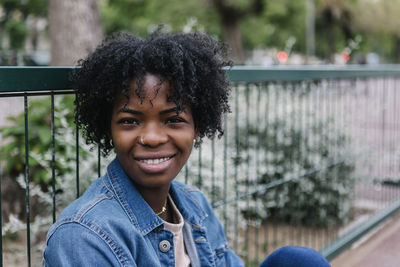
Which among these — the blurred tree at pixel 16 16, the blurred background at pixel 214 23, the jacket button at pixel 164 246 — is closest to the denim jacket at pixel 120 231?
the jacket button at pixel 164 246

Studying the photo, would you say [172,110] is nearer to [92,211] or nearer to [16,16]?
[92,211]

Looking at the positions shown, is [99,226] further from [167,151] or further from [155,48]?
[155,48]

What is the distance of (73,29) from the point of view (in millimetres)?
5703

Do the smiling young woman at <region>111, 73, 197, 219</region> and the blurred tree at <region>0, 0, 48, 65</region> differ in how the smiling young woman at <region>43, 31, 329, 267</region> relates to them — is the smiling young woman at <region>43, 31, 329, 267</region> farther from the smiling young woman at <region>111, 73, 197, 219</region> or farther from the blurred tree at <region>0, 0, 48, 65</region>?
the blurred tree at <region>0, 0, 48, 65</region>

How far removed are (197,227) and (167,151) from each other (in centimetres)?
36

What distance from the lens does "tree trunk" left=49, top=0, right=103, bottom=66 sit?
5.64 metres

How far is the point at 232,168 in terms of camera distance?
3863mm

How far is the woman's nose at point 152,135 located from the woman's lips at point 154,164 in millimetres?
55

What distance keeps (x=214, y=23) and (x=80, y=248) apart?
19.6 metres

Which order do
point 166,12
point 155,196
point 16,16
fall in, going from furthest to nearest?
point 16,16 < point 166,12 < point 155,196

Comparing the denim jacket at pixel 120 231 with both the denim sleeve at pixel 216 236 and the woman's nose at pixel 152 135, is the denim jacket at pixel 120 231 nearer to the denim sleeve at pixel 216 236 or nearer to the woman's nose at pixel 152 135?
the denim sleeve at pixel 216 236

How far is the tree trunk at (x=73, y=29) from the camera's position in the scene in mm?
5637

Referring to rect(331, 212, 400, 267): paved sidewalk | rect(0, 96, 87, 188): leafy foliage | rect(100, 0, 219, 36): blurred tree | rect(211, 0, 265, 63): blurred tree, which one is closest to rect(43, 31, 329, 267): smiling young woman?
rect(0, 96, 87, 188): leafy foliage

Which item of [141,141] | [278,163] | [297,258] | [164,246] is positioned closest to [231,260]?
[297,258]
